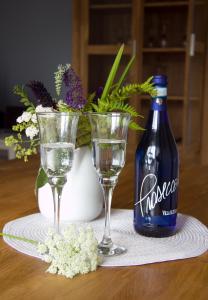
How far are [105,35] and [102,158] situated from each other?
9.39 feet

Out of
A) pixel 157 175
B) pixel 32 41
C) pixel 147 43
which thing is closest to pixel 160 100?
pixel 157 175

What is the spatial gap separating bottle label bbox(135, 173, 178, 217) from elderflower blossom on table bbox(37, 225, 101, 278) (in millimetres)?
165

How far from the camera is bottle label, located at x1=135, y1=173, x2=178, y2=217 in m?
0.81

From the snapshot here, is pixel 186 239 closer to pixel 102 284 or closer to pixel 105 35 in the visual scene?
pixel 102 284

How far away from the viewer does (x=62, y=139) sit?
738mm

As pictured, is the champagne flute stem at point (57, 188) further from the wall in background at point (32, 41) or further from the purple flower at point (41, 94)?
the wall in background at point (32, 41)

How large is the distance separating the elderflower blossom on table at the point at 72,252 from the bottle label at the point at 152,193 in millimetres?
165

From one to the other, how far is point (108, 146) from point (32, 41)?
11.8 ft

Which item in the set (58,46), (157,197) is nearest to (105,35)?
(58,46)

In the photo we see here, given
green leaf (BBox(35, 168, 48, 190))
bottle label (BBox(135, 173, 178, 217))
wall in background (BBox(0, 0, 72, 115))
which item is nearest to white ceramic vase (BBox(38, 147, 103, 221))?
green leaf (BBox(35, 168, 48, 190))

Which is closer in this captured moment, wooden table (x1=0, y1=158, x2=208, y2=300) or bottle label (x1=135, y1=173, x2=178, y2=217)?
wooden table (x1=0, y1=158, x2=208, y2=300)

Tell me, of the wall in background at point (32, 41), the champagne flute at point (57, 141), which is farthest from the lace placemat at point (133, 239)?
the wall in background at point (32, 41)

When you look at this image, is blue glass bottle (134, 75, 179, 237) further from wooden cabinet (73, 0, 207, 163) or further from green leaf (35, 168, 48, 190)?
wooden cabinet (73, 0, 207, 163)

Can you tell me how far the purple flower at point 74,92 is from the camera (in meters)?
0.85
